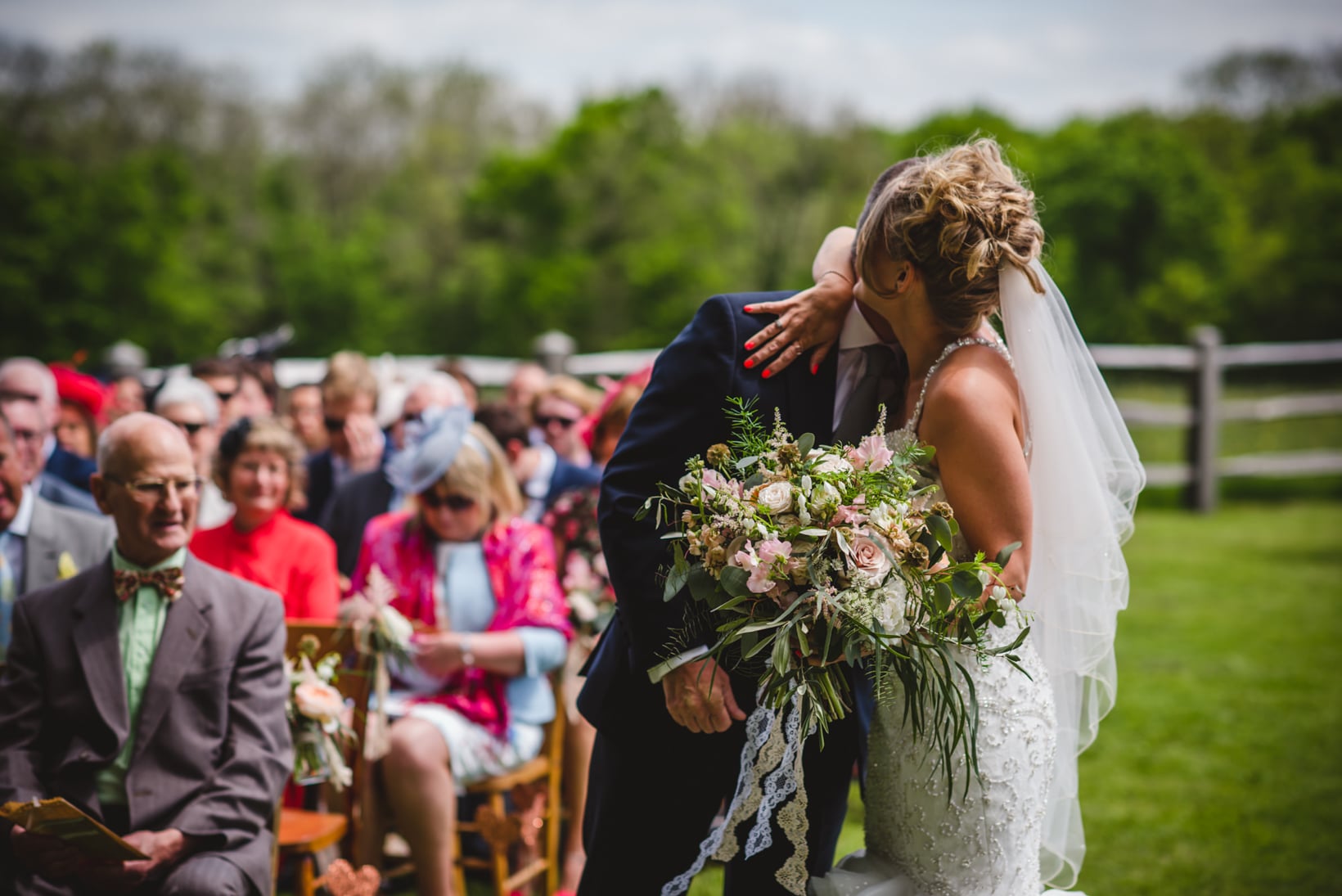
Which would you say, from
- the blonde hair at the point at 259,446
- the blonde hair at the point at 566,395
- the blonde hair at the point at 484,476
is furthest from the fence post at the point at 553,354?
the blonde hair at the point at 484,476

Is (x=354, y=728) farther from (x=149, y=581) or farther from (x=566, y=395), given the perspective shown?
(x=566, y=395)

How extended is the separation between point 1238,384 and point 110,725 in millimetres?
24417

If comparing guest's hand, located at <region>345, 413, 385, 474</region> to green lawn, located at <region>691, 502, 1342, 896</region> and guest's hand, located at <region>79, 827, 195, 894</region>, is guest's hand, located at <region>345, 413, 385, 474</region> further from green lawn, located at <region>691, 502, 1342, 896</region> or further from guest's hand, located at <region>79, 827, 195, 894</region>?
guest's hand, located at <region>79, 827, 195, 894</region>

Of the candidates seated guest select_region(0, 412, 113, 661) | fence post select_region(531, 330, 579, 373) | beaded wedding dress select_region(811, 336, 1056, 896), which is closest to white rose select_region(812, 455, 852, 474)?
beaded wedding dress select_region(811, 336, 1056, 896)

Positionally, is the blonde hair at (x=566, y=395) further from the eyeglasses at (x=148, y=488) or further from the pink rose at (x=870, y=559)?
the pink rose at (x=870, y=559)

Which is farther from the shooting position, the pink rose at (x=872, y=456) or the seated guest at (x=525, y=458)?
the seated guest at (x=525, y=458)

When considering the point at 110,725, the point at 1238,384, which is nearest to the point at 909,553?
the point at 110,725

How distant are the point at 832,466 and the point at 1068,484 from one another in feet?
2.82

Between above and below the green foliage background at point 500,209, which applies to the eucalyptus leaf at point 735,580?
below

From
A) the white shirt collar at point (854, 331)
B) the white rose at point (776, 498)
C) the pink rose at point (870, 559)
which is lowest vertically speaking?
the pink rose at point (870, 559)

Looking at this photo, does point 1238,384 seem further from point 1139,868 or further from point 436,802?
point 436,802

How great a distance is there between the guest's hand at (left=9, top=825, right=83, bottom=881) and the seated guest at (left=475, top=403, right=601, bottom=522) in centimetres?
339

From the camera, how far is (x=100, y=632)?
3.15m

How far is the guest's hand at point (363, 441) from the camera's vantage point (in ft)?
21.1
